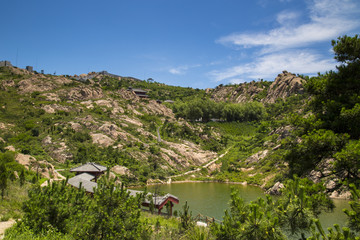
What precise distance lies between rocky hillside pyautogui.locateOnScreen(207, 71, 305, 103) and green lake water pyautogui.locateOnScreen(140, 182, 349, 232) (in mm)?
60445

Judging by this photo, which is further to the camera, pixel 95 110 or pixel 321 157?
pixel 95 110

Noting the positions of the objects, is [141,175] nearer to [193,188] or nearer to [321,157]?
[193,188]

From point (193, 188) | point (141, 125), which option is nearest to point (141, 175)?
point (193, 188)

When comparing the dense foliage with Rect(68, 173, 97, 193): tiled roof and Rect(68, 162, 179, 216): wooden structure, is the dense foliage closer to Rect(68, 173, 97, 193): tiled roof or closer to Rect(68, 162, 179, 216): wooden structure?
Rect(68, 162, 179, 216): wooden structure

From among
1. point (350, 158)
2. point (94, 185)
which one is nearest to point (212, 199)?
point (94, 185)

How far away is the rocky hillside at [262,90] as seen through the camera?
95.8 m

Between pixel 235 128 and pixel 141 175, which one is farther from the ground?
pixel 235 128

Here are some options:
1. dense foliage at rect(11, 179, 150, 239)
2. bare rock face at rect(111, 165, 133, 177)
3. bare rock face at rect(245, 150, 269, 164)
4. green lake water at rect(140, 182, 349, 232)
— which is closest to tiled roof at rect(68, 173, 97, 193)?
green lake water at rect(140, 182, 349, 232)

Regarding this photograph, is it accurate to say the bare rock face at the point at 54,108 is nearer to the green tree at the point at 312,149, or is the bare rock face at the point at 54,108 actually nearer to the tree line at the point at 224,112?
the tree line at the point at 224,112

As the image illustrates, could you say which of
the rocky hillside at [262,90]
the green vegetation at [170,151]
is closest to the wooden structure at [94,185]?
the green vegetation at [170,151]

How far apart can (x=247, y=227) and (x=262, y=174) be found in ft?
148

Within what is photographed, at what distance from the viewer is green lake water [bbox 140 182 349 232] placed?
23719 mm

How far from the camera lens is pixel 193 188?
43125 mm

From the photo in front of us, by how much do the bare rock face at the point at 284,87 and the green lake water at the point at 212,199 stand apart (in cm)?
6226
